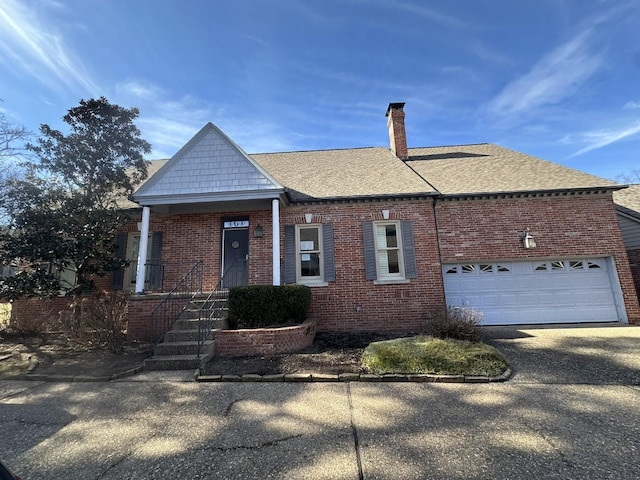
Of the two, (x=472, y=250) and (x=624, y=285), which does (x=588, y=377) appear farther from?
(x=624, y=285)

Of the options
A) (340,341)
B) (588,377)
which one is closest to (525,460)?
(588,377)

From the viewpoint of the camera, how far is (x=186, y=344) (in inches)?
255

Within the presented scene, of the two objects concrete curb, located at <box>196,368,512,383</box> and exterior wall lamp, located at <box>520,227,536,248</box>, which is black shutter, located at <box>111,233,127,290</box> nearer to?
concrete curb, located at <box>196,368,512,383</box>

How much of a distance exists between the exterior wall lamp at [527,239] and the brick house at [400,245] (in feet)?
0.13

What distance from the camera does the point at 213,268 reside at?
32.6 ft

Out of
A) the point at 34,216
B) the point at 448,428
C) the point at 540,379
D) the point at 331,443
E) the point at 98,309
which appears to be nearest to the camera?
the point at 331,443

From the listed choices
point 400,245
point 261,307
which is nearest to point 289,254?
point 261,307

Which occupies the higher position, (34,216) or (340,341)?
(34,216)

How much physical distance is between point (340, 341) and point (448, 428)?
4318 millimetres

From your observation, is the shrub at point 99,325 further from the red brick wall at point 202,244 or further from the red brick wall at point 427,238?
the red brick wall at point 427,238

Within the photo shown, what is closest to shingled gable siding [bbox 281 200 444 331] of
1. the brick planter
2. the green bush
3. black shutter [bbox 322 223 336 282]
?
black shutter [bbox 322 223 336 282]

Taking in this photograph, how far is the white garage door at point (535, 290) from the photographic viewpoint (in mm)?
9750

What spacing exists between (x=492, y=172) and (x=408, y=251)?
4.84 m

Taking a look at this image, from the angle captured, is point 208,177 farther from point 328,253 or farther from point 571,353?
point 571,353
